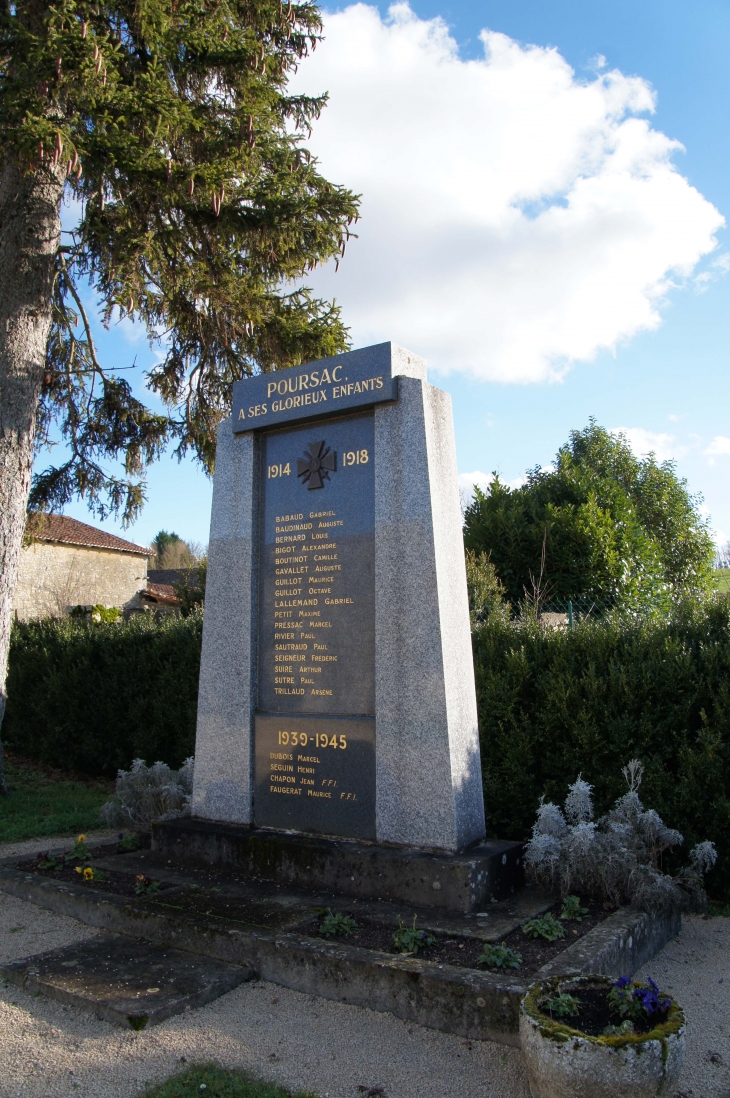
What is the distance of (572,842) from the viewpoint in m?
4.47

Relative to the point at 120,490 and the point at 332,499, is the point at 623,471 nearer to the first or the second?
the point at 120,490

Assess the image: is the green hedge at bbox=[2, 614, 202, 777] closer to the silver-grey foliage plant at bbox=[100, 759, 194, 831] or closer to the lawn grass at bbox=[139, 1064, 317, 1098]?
the silver-grey foliage plant at bbox=[100, 759, 194, 831]

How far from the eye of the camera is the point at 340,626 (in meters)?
5.14

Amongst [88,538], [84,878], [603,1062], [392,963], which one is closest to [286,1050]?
[392,963]

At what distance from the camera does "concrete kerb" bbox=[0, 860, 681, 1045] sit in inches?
130

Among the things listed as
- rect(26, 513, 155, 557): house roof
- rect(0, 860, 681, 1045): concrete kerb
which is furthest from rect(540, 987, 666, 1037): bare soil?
rect(26, 513, 155, 557): house roof

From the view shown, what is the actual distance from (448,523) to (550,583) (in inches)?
332

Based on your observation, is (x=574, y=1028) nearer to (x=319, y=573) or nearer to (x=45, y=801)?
(x=319, y=573)

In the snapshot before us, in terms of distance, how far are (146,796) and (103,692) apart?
13.5 ft

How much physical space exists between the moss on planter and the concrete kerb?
133 millimetres

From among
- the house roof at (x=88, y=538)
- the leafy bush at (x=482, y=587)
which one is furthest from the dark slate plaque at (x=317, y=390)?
the house roof at (x=88, y=538)

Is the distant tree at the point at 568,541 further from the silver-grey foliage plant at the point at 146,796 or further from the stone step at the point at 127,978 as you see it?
the stone step at the point at 127,978

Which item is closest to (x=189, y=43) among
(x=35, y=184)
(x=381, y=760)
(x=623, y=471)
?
(x=35, y=184)

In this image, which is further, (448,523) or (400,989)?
(448,523)
